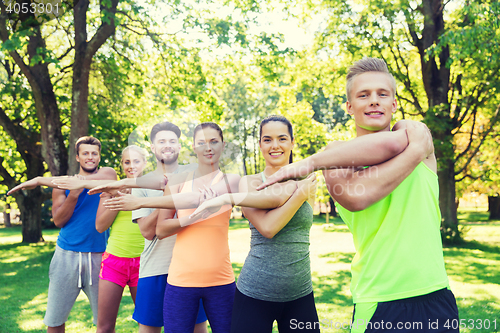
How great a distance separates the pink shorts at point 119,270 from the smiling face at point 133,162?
2.78 feet

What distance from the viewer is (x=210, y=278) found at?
8.79ft

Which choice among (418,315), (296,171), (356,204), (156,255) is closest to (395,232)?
(356,204)

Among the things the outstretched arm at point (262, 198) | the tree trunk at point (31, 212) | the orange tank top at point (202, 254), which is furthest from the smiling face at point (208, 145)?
the tree trunk at point (31, 212)

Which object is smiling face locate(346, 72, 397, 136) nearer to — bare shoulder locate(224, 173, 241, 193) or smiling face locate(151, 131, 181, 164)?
bare shoulder locate(224, 173, 241, 193)

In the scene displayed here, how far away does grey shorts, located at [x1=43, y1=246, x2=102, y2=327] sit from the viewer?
3.76 m

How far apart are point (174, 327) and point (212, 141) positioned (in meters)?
1.41

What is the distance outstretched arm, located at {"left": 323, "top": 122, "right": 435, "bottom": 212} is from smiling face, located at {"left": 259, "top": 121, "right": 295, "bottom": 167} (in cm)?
103

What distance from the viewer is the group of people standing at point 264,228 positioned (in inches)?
58.1

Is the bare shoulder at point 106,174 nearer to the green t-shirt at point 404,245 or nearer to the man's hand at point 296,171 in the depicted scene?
the man's hand at point 296,171

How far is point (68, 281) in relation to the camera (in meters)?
3.83

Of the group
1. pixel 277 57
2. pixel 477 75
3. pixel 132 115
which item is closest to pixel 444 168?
pixel 477 75

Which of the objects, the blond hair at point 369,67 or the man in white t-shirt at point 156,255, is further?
the man in white t-shirt at point 156,255

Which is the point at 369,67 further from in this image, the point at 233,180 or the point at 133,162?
the point at 133,162

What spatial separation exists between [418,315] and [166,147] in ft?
7.31
